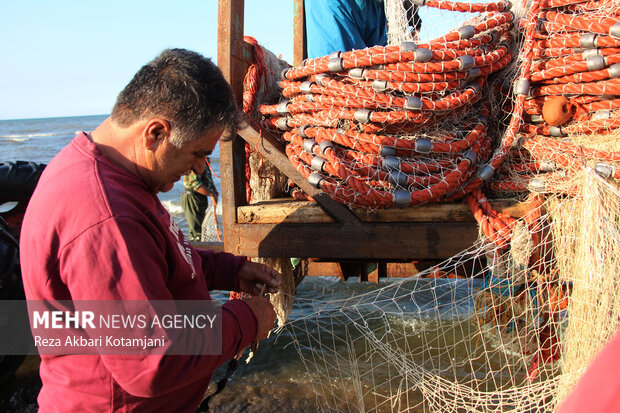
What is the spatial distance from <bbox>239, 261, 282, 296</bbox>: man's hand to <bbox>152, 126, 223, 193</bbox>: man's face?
711mm

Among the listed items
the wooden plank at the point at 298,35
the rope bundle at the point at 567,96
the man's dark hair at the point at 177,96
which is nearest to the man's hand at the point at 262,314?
the man's dark hair at the point at 177,96

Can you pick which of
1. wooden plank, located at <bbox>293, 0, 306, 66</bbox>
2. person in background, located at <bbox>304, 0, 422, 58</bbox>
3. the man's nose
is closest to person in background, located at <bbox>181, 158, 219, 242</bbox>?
wooden plank, located at <bbox>293, 0, 306, 66</bbox>

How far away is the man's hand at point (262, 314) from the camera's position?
5.40 ft

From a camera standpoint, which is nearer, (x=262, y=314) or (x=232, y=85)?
(x=262, y=314)

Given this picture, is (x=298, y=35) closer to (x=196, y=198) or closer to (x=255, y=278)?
(x=255, y=278)

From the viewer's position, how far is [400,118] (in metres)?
2.45

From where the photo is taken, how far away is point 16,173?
13.2 feet

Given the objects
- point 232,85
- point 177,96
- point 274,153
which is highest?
point 232,85

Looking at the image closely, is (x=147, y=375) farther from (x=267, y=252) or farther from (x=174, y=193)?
(x=174, y=193)

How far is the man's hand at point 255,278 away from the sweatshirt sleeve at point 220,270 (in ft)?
0.10

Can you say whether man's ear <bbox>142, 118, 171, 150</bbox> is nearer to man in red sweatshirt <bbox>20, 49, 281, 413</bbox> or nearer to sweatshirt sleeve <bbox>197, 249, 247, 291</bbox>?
man in red sweatshirt <bbox>20, 49, 281, 413</bbox>

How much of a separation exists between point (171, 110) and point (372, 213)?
1.48 m

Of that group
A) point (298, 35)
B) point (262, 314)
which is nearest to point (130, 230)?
point (262, 314)

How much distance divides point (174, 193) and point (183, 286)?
A: 45.3 ft
